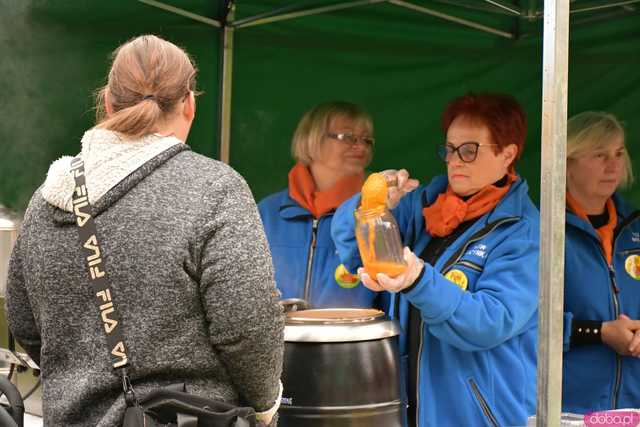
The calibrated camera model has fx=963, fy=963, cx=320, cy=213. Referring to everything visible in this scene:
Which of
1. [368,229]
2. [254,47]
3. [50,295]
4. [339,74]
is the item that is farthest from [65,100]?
[50,295]

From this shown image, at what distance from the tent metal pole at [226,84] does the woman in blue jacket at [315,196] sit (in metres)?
0.76

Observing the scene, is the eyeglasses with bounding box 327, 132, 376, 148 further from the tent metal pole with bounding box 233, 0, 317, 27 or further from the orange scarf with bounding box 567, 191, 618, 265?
the tent metal pole with bounding box 233, 0, 317, 27

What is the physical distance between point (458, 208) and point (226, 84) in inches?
66.9

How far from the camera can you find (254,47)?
13.5 feet

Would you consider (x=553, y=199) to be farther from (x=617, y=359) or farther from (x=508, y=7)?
(x=508, y=7)

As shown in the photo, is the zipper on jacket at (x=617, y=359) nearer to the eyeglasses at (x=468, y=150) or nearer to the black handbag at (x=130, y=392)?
the eyeglasses at (x=468, y=150)

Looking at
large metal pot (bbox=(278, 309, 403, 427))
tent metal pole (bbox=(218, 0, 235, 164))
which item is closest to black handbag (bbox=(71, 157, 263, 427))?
large metal pot (bbox=(278, 309, 403, 427))

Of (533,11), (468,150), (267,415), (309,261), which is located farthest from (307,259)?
(533,11)

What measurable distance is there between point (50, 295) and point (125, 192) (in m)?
0.23

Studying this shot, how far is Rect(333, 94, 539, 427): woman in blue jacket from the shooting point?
2.48 m

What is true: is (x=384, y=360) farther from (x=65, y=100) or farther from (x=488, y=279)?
(x=65, y=100)

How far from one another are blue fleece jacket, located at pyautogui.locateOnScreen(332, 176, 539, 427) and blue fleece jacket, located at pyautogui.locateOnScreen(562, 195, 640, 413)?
0.47m

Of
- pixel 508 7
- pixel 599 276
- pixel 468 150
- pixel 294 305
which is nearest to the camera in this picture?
pixel 468 150

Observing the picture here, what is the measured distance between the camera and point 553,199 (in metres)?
2.12
